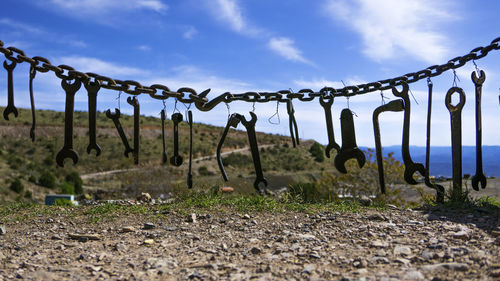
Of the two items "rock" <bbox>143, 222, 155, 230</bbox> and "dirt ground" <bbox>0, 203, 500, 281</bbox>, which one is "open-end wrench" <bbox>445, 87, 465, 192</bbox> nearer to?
"dirt ground" <bbox>0, 203, 500, 281</bbox>

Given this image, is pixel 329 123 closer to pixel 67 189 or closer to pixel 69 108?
pixel 69 108

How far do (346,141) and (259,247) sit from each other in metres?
1.42

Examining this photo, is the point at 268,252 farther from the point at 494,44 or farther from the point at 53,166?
the point at 53,166

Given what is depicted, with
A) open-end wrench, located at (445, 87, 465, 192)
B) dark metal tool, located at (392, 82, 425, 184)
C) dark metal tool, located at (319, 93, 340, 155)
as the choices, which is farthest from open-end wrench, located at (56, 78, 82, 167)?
open-end wrench, located at (445, 87, 465, 192)

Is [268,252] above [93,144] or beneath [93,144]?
beneath

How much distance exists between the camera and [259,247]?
3.70m

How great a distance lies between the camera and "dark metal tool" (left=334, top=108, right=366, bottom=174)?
4172 millimetres

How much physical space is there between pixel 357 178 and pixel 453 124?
6232mm

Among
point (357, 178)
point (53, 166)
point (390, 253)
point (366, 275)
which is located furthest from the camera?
point (53, 166)

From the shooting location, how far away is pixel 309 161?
33938mm

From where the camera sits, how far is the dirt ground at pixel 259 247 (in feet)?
9.73

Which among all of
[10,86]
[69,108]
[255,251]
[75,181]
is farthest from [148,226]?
[75,181]

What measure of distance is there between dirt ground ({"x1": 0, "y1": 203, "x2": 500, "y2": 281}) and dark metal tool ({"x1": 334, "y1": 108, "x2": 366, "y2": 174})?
708 millimetres

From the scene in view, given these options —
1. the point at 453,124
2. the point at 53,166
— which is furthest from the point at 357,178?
the point at 53,166
